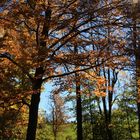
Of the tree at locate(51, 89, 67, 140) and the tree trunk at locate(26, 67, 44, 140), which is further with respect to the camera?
the tree at locate(51, 89, 67, 140)

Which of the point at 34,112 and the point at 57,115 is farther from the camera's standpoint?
the point at 57,115

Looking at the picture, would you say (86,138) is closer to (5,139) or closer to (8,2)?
(5,139)

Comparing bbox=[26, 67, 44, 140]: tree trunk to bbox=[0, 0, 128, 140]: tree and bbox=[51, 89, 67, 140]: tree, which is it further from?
bbox=[51, 89, 67, 140]: tree

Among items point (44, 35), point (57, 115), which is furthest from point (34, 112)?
point (57, 115)

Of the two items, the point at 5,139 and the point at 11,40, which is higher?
the point at 11,40

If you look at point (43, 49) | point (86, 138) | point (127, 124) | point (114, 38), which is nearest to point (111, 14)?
point (114, 38)

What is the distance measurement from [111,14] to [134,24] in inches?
43.7

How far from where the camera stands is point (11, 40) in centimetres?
1638

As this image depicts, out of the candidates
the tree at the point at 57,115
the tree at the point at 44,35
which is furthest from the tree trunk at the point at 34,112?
the tree at the point at 57,115

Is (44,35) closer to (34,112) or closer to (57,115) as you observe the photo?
(34,112)

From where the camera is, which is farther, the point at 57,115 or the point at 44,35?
the point at 57,115

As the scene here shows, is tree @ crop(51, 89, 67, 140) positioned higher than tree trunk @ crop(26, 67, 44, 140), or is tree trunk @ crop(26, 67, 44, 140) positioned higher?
tree @ crop(51, 89, 67, 140)

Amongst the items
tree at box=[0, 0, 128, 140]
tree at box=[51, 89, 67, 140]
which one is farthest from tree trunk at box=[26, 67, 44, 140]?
tree at box=[51, 89, 67, 140]

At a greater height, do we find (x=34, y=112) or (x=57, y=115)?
(x=57, y=115)
